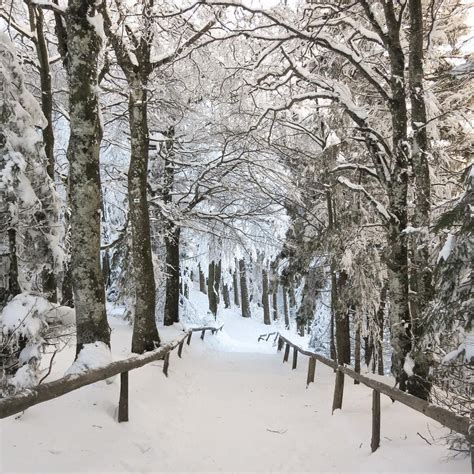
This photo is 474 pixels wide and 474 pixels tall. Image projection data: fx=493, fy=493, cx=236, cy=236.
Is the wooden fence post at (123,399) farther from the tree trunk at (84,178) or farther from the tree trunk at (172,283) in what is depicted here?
the tree trunk at (172,283)

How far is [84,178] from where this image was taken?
6.71 m

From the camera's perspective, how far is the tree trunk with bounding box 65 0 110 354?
658cm

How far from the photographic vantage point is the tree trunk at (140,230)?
35.4 ft

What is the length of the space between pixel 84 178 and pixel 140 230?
13.6ft

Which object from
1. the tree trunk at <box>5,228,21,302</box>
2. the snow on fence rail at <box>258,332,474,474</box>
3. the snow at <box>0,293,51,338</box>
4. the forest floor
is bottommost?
the forest floor

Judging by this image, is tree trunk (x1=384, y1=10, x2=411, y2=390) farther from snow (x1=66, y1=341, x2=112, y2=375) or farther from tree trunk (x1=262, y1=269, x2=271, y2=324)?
tree trunk (x1=262, y1=269, x2=271, y2=324)

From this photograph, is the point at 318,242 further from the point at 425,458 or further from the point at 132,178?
the point at 425,458

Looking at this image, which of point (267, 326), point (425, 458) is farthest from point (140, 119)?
point (267, 326)

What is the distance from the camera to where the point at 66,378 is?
4.35 m

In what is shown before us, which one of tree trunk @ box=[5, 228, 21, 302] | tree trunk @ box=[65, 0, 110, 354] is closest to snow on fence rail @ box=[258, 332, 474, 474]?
tree trunk @ box=[65, 0, 110, 354]

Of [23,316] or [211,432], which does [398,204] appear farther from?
[23,316]

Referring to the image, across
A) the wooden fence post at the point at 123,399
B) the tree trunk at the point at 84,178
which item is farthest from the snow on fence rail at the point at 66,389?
the tree trunk at the point at 84,178

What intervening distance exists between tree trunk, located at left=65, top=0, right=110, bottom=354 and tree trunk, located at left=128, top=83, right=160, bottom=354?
395cm

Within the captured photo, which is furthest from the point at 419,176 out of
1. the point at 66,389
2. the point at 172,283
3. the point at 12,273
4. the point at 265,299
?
the point at 265,299
